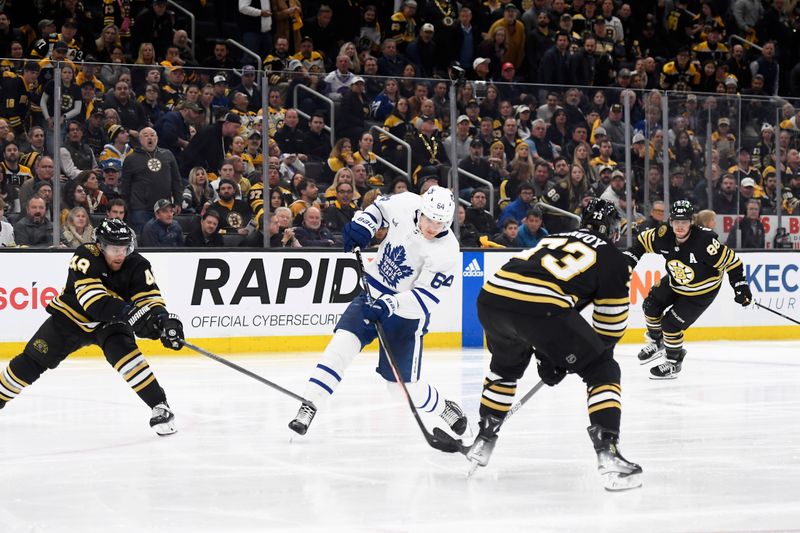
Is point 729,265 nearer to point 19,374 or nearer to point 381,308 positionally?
point 381,308

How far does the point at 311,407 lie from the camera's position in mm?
5609

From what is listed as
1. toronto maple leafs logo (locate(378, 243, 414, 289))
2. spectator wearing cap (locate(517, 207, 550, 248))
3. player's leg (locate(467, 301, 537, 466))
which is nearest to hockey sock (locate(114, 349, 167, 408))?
toronto maple leafs logo (locate(378, 243, 414, 289))

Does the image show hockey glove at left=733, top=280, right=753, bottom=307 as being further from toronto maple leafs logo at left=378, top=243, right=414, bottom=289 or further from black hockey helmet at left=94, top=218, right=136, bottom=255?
black hockey helmet at left=94, top=218, right=136, bottom=255

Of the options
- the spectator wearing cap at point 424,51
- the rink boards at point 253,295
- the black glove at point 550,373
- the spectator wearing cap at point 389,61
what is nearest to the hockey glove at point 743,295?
the rink boards at point 253,295

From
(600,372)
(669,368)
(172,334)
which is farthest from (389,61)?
(600,372)

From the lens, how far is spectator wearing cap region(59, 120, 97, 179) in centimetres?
910

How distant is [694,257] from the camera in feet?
27.6

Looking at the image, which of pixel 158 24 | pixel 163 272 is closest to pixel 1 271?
pixel 163 272


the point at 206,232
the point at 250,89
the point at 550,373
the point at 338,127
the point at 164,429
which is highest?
the point at 250,89

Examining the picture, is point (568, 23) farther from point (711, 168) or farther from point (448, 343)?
point (448, 343)

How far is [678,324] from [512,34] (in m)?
5.58

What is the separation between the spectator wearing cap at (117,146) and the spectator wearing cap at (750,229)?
224 inches

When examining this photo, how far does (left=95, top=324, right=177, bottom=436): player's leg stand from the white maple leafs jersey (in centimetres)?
118

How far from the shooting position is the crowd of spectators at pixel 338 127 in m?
9.17
